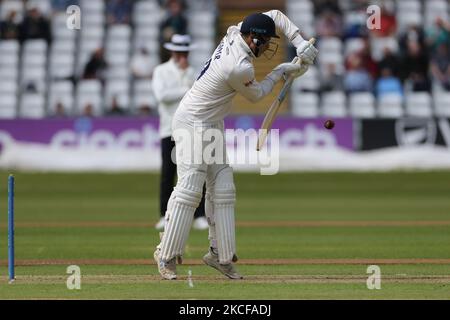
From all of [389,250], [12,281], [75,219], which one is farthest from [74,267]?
[75,219]

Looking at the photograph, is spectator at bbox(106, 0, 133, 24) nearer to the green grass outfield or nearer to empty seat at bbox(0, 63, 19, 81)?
empty seat at bbox(0, 63, 19, 81)

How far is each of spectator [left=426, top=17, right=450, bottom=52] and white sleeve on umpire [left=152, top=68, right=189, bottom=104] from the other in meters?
10.5

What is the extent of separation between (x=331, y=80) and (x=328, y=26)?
172 cm

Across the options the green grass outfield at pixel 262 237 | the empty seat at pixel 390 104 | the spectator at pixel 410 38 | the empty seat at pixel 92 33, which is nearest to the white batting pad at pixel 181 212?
the green grass outfield at pixel 262 237

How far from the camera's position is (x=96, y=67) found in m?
21.9

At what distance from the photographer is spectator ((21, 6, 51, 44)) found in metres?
22.7

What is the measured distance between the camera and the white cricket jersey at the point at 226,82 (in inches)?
324

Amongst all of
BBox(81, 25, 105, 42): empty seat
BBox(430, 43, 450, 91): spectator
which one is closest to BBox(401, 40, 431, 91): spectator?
BBox(430, 43, 450, 91): spectator

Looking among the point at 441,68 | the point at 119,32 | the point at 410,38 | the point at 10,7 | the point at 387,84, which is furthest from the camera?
the point at 119,32

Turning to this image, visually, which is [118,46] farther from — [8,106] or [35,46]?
[8,106]

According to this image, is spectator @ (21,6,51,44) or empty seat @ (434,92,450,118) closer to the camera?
empty seat @ (434,92,450,118)

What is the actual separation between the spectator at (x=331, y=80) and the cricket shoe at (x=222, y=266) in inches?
501

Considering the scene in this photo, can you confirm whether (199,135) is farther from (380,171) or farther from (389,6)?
(389,6)

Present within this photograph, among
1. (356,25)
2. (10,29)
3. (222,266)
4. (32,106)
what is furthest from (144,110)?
(222,266)
